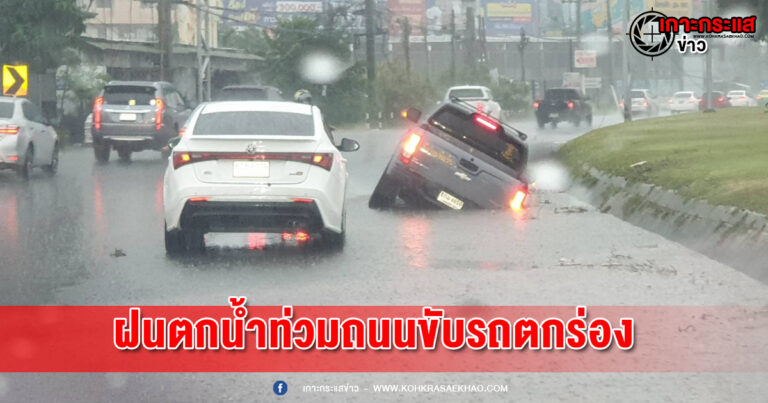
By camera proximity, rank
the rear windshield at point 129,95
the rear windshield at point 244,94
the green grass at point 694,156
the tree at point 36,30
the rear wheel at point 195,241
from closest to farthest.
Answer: the rear wheel at point 195,241
the green grass at point 694,156
the rear windshield at point 129,95
the rear windshield at point 244,94
the tree at point 36,30

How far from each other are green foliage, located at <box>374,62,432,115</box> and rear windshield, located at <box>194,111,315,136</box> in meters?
66.5

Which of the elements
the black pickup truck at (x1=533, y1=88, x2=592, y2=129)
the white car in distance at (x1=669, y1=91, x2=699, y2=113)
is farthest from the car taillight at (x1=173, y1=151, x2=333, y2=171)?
the white car in distance at (x1=669, y1=91, x2=699, y2=113)

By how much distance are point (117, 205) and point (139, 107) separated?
14.3 metres

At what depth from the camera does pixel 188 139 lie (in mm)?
14969

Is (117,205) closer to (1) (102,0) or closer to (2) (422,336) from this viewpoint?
(2) (422,336)

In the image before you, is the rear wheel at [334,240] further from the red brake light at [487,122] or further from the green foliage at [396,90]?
the green foliage at [396,90]

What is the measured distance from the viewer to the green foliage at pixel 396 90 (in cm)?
8406

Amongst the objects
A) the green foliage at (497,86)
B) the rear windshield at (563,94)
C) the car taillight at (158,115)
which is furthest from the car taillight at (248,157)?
the green foliage at (497,86)

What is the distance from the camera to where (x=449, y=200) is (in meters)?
20.3

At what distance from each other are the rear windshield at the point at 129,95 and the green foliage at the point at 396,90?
4642 cm

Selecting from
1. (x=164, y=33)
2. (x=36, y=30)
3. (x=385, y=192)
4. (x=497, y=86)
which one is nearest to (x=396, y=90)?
(x=497, y=86)

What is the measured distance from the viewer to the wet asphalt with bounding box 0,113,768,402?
8.38 meters

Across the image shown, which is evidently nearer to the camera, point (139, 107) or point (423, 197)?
point (423, 197)

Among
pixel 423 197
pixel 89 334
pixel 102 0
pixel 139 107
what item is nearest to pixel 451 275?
pixel 89 334
